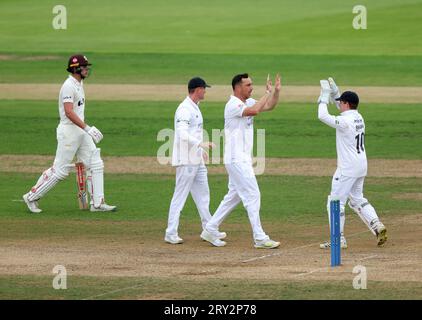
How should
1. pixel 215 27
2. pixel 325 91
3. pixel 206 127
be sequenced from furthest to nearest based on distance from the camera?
pixel 215 27, pixel 206 127, pixel 325 91

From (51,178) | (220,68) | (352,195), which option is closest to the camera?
(352,195)

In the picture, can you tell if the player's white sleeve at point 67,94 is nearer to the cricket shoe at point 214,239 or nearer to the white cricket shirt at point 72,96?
the white cricket shirt at point 72,96

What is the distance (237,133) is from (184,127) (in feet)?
2.33

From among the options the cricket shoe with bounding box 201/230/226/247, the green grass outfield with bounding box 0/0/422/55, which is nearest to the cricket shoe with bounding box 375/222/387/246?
the cricket shoe with bounding box 201/230/226/247

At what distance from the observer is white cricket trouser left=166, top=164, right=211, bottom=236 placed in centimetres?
1652

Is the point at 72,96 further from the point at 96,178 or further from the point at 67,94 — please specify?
the point at 96,178

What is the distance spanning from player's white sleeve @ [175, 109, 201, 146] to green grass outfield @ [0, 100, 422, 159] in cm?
865

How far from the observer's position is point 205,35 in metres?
47.3

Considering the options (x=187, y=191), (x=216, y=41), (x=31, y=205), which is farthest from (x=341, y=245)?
(x=216, y=41)

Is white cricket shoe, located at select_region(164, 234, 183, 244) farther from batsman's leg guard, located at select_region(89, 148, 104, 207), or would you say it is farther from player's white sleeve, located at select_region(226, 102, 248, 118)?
batsman's leg guard, located at select_region(89, 148, 104, 207)

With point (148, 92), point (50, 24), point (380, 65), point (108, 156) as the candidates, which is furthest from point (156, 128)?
point (50, 24)

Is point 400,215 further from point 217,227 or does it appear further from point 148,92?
point 148,92

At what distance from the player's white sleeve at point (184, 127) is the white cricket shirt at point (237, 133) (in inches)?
16.8

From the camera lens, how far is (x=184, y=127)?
1634cm
